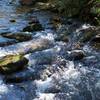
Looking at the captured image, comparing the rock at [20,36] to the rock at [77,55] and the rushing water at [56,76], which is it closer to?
the rushing water at [56,76]

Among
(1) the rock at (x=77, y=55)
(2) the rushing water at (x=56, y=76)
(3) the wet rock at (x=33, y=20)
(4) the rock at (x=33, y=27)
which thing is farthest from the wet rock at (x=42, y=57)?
(3) the wet rock at (x=33, y=20)

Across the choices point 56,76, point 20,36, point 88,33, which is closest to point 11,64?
point 56,76

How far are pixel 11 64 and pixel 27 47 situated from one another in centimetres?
219

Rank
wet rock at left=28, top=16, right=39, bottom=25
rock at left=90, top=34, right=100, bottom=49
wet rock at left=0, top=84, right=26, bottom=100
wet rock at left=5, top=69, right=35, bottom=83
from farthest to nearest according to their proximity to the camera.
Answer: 1. wet rock at left=28, top=16, right=39, bottom=25
2. rock at left=90, top=34, right=100, bottom=49
3. wet rock at left=5, top=69, right=35, bottom=83
4. wet rock at left=0, top=84, right=26, bottom=100

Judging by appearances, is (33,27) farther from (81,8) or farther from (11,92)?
(11,92)

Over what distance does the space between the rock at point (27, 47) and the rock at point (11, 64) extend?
1.25 metres

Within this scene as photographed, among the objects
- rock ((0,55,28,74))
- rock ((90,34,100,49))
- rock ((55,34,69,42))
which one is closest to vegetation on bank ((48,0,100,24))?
rock ((55,34,69,42))

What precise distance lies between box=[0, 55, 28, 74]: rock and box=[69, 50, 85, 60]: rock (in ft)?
5.18

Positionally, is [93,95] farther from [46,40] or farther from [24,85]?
[46,40]

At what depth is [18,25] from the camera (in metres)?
13.5

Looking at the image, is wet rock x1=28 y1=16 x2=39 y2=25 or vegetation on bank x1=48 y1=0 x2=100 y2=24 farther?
wet rock x1=28 y1=16 x2=39 y2=25

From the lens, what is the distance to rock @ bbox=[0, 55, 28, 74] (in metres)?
8.59

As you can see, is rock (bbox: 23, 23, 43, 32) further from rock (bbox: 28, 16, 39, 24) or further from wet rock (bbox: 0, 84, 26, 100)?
wet rock (bbox: 0, 84, 26, 100)

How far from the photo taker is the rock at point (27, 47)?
10469 millimetres
